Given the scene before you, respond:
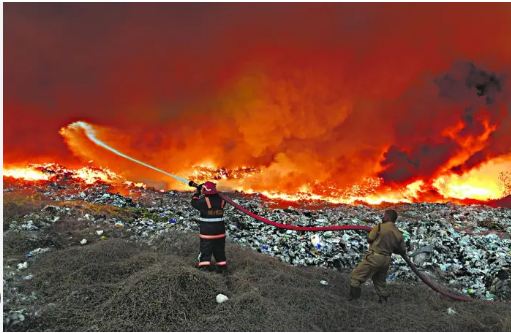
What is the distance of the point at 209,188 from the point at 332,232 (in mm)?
5330

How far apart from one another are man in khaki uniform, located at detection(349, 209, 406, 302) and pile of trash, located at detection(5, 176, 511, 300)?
1991 mm

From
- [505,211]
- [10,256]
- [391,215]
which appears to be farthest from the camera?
[505,211]

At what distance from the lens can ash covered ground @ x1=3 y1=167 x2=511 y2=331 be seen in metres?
5.90

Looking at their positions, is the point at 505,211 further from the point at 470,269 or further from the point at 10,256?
→ the point at 10,256

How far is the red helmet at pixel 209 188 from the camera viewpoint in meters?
7.62

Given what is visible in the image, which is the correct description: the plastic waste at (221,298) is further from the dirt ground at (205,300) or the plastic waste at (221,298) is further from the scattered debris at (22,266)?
the scattered debris at (22,266)

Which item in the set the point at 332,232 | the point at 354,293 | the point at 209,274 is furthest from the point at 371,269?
the point at 332,232

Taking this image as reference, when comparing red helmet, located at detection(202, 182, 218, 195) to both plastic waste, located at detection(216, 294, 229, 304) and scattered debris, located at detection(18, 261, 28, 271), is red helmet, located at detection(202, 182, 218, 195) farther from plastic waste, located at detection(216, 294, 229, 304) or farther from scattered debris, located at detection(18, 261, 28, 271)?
scattered debris, located at detection(18, 261, 28, 271)

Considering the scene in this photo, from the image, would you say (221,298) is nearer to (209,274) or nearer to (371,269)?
(209,274)

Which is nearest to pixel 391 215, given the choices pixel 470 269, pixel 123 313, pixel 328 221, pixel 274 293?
pixel 274 293

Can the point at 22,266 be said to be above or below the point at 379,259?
below

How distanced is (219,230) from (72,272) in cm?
263

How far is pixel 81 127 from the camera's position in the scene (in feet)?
37.1

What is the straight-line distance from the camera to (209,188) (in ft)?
25.2
